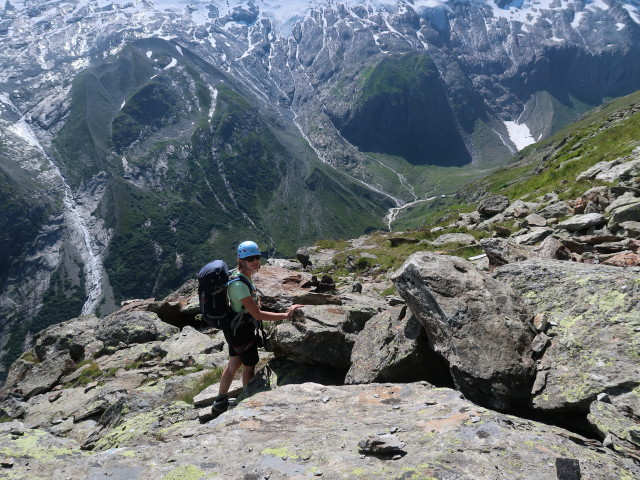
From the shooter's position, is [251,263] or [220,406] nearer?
[220,406]

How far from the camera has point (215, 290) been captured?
10.7m

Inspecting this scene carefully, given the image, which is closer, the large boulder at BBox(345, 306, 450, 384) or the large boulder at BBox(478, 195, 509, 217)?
the large boulder at BBox(345, 306, 450, 384)

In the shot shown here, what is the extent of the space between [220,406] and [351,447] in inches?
222

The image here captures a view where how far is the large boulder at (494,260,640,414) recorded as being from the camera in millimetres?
6777

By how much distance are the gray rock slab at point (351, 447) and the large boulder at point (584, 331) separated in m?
1.04

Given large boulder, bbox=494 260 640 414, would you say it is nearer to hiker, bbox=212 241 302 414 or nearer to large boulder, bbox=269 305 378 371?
large boulder, bbox=269 305 378 371

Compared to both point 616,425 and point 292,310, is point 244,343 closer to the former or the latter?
point 292,310

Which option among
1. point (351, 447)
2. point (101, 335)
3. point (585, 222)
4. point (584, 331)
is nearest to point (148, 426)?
point (351, 447)

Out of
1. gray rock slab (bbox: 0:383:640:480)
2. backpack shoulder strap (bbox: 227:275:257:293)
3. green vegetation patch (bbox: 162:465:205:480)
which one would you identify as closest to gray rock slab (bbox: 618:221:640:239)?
gray rock slab (bbox: 0:383:640:480)

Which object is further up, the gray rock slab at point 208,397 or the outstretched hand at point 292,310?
the outstretched hand at point 292,310

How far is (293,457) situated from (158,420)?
692 centimetres

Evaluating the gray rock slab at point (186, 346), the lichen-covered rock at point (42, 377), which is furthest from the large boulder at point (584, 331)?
the lichen-covered rock at point (42, 377)

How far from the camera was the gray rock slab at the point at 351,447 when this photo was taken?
528 centimetres

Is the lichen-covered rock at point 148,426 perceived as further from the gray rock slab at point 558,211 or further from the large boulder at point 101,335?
the gray rock slab at point 558,211
